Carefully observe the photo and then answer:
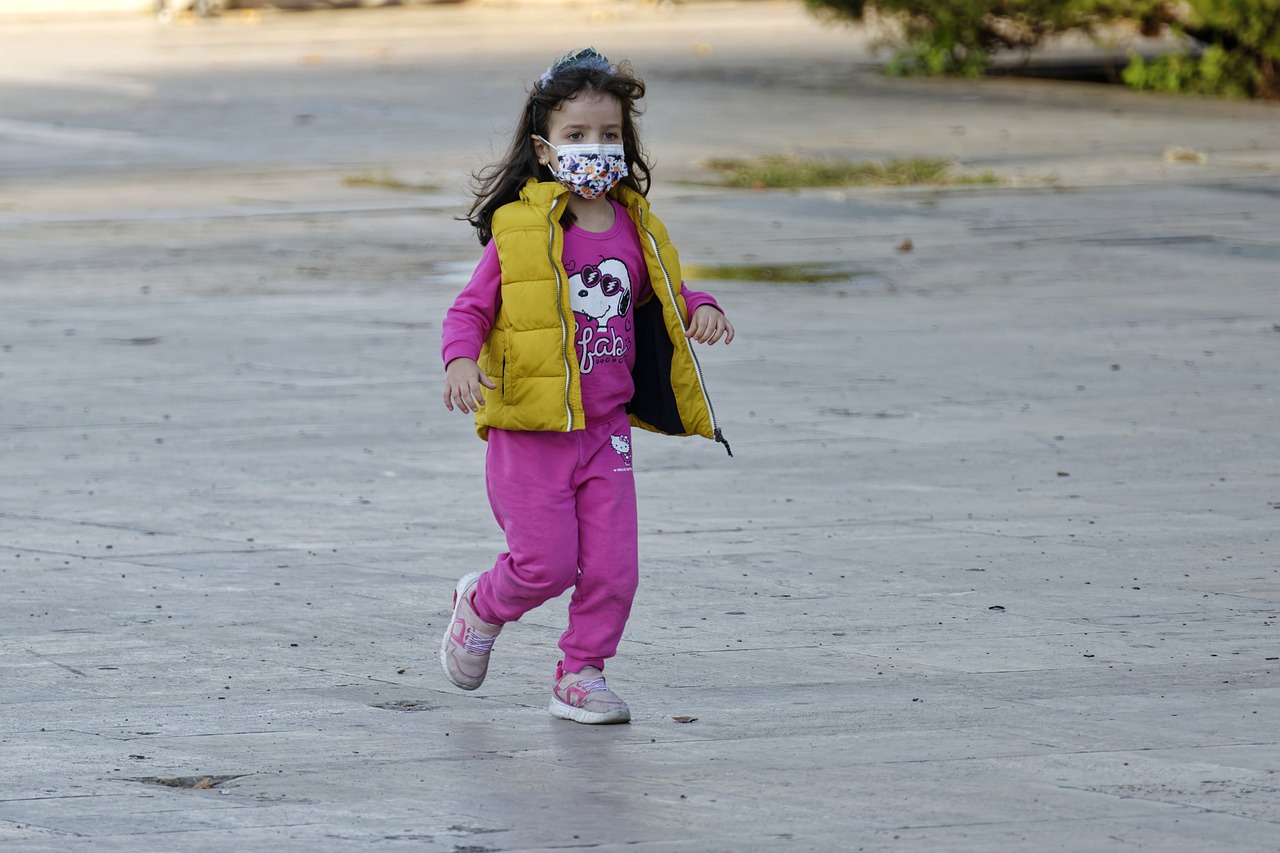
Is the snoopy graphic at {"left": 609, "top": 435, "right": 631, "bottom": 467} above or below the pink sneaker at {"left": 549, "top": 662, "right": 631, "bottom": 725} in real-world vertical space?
above

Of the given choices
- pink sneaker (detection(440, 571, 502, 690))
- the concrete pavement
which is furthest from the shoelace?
the concrete pavement

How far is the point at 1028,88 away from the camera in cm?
2592

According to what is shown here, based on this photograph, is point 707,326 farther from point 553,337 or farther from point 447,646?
point 447,646

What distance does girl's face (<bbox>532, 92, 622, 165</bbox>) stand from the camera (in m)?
4.48

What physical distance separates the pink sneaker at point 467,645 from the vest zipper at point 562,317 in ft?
1.83

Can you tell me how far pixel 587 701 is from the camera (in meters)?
4.46

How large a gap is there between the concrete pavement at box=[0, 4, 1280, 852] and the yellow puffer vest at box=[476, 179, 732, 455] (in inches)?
27.8

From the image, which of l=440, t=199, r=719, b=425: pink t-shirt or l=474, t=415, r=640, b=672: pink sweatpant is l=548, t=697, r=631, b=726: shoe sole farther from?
l=440, t=199, r=719, b=425: pink t-shirt

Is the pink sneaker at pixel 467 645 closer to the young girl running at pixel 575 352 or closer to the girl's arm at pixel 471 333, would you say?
the young girl running at pixel 575 352

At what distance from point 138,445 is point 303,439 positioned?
0.64 m

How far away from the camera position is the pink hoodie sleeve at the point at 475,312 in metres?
4.32

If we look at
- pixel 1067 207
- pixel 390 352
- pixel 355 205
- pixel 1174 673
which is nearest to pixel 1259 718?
pixel 1174 673

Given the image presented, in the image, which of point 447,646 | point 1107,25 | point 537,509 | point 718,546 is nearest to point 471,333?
point 537,509

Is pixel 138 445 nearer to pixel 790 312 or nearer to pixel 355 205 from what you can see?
pixel 790 312
